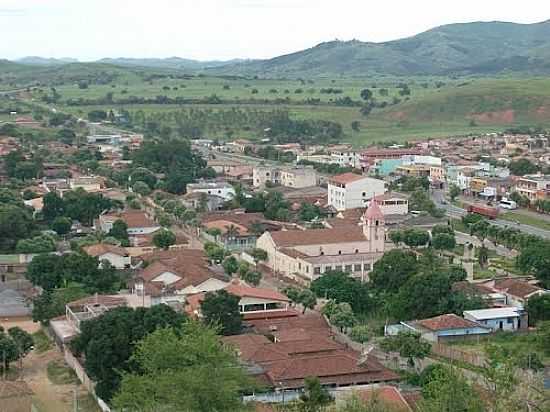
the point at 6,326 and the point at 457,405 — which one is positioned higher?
the point at 457,405

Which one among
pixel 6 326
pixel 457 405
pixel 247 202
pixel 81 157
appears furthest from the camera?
pixel 81 157

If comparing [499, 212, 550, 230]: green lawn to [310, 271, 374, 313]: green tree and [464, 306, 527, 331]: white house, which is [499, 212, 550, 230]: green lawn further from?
[310, 271, 374, 313]: green tree

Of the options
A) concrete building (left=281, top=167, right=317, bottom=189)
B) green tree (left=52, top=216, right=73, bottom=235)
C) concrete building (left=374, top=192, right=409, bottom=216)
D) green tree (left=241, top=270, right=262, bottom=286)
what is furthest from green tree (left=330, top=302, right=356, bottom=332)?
concrete building (left=281, top=167, right=317, bottom=189)

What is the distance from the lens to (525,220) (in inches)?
1287

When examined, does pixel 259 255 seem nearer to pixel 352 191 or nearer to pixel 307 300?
pixel 307 300

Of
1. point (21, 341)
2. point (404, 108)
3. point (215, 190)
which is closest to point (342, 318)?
point (21, 341)

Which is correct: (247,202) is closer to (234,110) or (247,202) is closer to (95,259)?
(95,259)

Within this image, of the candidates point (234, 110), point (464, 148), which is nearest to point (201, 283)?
point (464, 148)

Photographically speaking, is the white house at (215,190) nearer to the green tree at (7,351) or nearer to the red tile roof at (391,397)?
the green tree at (7,351)

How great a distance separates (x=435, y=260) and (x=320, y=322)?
18.7ft

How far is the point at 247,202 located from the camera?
33.5 m

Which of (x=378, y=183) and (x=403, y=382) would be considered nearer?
(x=403, y=382)

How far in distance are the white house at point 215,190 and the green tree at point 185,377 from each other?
21785mm

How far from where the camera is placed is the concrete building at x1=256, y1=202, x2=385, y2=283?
2428 centimetres
